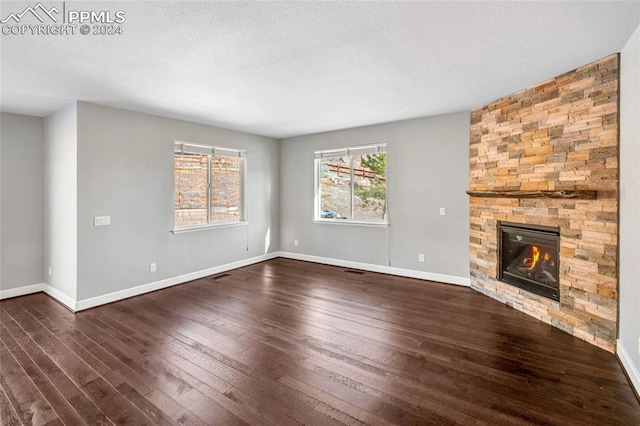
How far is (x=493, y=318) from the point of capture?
3330 millimetres

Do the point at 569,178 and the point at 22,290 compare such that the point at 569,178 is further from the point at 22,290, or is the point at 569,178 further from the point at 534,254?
the point at 22,290

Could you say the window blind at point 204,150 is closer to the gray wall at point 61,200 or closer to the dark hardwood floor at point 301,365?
the gray wall at point 61,200

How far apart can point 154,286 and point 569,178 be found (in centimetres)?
528

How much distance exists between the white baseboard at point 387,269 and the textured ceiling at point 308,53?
254 cm

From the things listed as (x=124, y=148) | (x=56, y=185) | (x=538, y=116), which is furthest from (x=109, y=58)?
(x=538, y=116)

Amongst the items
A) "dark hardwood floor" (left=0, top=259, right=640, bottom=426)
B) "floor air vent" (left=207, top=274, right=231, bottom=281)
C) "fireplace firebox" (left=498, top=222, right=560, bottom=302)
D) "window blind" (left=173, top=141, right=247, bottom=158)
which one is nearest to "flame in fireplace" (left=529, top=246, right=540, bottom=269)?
"fireplace firebox" (left=498, top=222, right=560, bottom=302)

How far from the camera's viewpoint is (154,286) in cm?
436

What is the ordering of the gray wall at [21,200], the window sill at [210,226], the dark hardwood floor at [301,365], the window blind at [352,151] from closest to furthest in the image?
the dark hardwood floor at [301,365]
the gray wall at [21,200]
the window sill at [210,226]
the window blind at [352,151]

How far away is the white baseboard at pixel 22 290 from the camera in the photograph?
404 cm

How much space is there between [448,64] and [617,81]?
140 centimetres

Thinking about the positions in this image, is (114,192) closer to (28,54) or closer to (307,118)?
(28,54)

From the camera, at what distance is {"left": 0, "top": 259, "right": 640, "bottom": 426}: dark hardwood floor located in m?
1.90

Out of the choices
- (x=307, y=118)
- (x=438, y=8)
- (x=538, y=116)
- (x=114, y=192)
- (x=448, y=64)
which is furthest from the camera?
(x=307, y=118)

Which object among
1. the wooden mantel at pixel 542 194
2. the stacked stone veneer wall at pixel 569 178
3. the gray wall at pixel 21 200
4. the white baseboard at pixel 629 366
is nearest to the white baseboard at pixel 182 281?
the gray wall at pixel 21 200
